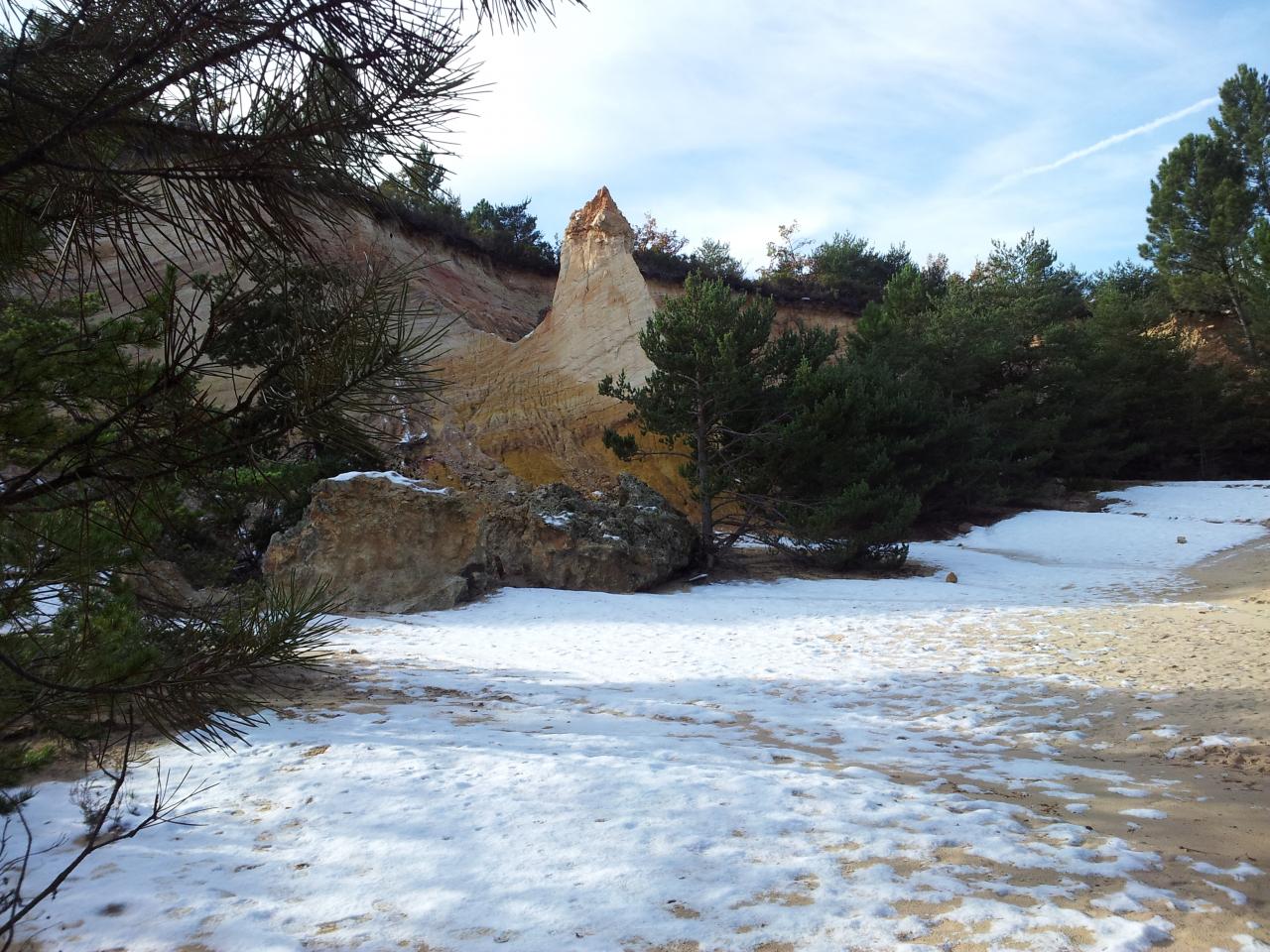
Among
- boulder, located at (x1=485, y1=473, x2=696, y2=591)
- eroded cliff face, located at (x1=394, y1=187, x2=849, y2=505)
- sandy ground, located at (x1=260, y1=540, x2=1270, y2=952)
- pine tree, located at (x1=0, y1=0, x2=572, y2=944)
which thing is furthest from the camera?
eroded cliff face, located at (x1=394, y1=187, x2=849, y2=505)

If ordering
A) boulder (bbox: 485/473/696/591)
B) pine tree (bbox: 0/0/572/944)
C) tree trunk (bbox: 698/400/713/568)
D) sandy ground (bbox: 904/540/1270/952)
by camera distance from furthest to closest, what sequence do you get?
tree trunk (bbox: 698/400/713/568), boulder (bbox: 485/473/696/591), sandy ground (bbox: 904/540/1270/952), pine tree (bbox: 0/0/572/944)

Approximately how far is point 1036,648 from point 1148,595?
205 inches

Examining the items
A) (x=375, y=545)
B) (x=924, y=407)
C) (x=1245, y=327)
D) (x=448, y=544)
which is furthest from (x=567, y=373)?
(x=1245, y=327)

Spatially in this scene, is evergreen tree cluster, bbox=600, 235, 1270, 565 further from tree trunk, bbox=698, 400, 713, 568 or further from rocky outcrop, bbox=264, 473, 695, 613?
rocky outcrop, bbox=264, 473, 695, 613

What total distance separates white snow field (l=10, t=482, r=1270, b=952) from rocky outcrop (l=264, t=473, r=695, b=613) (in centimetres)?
349

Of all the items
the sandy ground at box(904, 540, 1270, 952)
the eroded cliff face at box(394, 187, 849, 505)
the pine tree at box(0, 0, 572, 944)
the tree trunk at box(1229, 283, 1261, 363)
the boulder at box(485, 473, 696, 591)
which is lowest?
the sandy ground at box(904, 540, 1270, 952)

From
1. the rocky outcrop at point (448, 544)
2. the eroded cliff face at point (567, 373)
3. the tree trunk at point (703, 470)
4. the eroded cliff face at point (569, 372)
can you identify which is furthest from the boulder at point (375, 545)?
the eroded cliff face at point (567, 373)

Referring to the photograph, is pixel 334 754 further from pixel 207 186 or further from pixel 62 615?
pixel 207 186

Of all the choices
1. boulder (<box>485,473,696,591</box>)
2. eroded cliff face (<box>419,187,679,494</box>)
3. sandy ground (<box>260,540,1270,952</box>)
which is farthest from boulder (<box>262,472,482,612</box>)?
eroded cliff face (<box>419,187,679,494</box>)

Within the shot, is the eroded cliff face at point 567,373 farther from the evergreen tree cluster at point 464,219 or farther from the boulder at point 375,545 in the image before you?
the boulder at point 375,545

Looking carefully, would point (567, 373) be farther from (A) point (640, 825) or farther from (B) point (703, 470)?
(A) point (640, 825)

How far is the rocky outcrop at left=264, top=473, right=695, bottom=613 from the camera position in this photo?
9891 mm

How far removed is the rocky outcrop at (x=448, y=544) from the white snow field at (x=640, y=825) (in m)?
3.49

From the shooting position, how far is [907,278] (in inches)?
1099
